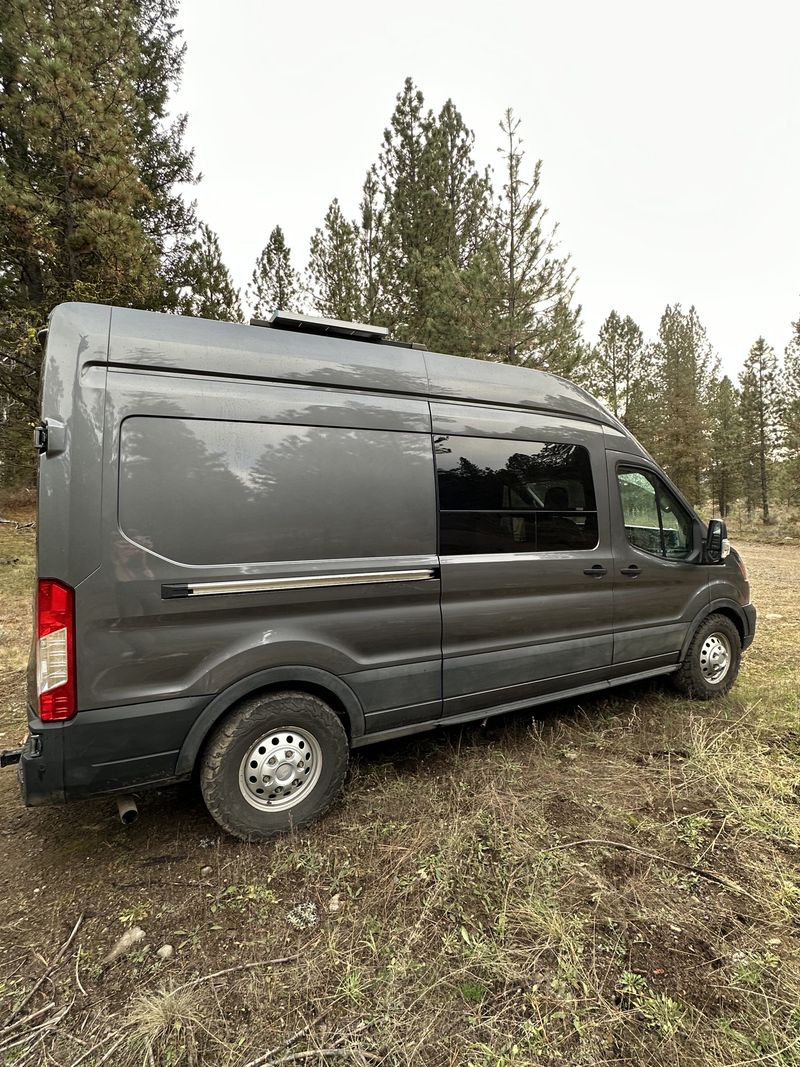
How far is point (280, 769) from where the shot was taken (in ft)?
8.33

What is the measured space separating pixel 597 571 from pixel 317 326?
2498 mm

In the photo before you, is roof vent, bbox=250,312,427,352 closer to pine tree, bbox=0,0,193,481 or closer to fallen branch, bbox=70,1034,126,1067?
fallen branch, bbox=70,1034,126,1067

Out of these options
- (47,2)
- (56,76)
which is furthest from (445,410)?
(47,2)

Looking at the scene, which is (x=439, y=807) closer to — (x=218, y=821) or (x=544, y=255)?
(x=218, y=821)

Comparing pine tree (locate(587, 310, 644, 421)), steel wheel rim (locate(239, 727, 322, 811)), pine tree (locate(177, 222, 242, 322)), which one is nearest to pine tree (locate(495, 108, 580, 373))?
pine tree (locate(177, 222, 242, 322))

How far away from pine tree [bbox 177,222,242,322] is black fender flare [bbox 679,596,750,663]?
1147cm

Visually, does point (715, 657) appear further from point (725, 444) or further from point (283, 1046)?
point (725, 444)

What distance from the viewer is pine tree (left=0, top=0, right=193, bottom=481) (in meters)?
7.85

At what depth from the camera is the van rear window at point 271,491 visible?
7.38 ft

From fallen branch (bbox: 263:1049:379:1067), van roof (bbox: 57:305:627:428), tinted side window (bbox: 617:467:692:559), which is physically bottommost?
fallen branch (bbox: 263:1049:379:1067)

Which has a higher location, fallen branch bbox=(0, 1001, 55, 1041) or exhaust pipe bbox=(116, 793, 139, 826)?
exhaust pipe bbox=(116, 793, 139, 826)

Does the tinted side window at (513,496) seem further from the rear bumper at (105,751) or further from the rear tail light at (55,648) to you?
the rear tail light at (55,648)

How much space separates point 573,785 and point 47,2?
13137 mm

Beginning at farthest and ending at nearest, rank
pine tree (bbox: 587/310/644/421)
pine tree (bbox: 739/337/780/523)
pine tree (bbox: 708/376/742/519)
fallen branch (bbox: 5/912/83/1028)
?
pine tree (bbox: 708/376/742/519) < pine tree (bbox: 587/310/644/421) < pine tree (bbox: 739/337/780/523) < fallen branch (bbox: 5/912/83/1028)
